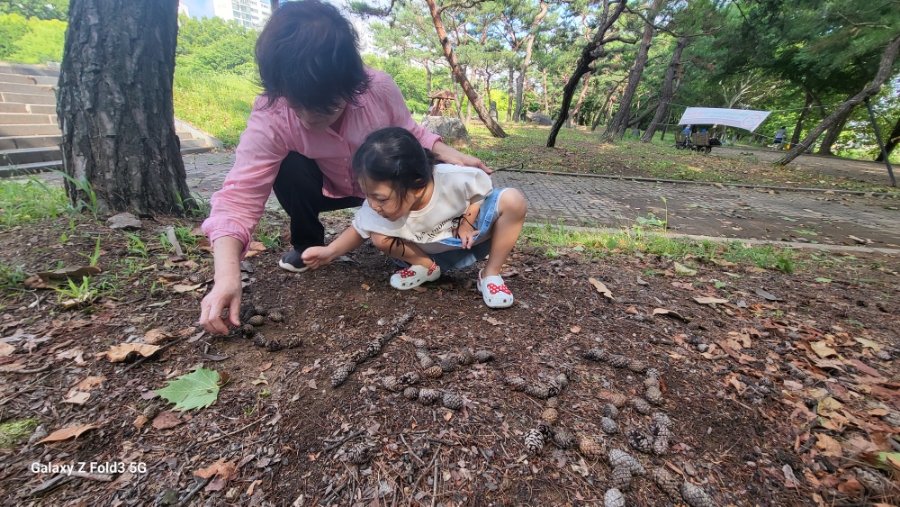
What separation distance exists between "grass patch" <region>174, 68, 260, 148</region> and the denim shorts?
7.50 meters

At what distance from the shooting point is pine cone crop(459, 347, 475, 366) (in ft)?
4.39

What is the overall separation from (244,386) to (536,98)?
160 feet

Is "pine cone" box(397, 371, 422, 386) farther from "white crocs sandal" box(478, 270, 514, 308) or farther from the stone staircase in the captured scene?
the stone staircase

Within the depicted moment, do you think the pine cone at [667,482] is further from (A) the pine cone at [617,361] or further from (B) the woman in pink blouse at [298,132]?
(B) the woman in pink blouse at [298,132]

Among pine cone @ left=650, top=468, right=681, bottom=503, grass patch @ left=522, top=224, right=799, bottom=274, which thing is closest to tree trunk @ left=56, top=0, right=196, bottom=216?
grass patch @ left=522, top=224, right=799, bottom=274

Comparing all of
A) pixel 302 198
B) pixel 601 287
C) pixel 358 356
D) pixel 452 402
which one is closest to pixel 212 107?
pixel 302 198

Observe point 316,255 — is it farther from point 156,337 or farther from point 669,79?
point 669,79

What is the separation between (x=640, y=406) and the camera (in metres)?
1.18

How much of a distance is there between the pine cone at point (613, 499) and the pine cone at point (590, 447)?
0.32 ft

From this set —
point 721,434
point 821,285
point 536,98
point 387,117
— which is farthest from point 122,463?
point 536,98

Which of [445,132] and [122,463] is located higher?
[445,132]

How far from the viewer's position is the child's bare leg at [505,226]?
1.69m

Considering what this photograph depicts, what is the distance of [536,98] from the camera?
147 feet

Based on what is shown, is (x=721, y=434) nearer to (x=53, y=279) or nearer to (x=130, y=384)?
(x=130, y=384)
